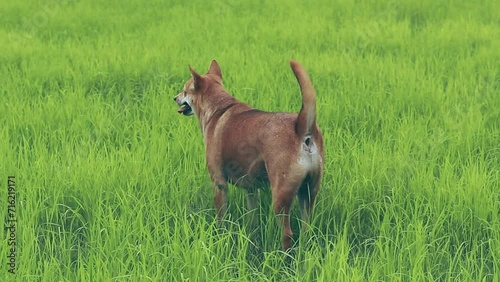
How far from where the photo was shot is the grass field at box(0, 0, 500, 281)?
250 centimetres

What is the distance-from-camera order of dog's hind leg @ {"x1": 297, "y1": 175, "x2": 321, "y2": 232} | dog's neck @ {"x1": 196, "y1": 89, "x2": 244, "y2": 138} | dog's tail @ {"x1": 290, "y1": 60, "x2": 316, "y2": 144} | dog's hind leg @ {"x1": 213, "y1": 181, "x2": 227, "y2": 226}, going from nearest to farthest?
1. dog's tail @ {"x1": 290, "y1": 60, "x2": 316, "y2": 144}
2. dog's hind leg @ {"x1": 297, "y1": 175, "x2": 321, "y2": 232}
3. dog's hind leg @ {"x1": 213, "y1": 181, "x2": 227, "y2": 226}
4. dog's neck @ {"x1": 196, "y1": 89, "x2": 244, "y2": 138}

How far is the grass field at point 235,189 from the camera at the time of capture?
8.21 ft

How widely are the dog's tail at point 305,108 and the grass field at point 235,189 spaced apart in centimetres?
46

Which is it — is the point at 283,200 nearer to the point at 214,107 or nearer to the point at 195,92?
the point at 214,107

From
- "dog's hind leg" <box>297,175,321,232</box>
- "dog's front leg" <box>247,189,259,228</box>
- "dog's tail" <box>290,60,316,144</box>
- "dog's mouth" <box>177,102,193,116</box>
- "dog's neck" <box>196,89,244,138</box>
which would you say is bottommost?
"dog's front leg" <box>247,189,259,228</box>

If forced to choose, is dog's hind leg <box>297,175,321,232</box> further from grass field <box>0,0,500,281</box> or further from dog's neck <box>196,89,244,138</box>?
dog's neck <box>196,89,244,138</box>

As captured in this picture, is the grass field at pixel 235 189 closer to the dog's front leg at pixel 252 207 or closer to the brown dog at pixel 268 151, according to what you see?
the dog's front leg at pixel 252 207

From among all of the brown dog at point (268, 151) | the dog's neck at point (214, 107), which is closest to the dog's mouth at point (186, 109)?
the dog's neck at point (214, 107)

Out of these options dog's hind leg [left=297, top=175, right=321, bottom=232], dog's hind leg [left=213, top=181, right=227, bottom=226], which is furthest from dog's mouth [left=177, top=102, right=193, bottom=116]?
dog's hind leg [left=297, top=175, right=321, bottom=232]

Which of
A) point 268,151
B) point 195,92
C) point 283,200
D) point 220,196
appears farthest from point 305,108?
point 195,92

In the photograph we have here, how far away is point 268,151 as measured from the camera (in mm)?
2537

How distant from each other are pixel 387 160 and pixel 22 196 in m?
1.93

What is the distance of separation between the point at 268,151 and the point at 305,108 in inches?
10.1

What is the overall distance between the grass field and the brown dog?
177 millimetres
